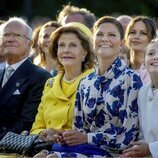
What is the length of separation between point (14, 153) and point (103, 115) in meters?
0.80

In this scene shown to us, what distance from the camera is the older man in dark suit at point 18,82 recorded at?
7668mm

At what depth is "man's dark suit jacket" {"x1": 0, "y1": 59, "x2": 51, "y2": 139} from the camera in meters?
7.64

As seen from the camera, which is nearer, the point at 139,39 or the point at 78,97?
the point at 78,97

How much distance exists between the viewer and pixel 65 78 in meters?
7.39

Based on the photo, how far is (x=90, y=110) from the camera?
22.4ft

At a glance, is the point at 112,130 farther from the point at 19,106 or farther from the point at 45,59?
the point at 45,59

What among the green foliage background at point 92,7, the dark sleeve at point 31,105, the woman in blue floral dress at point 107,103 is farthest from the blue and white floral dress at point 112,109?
the green foliage background at point 92,7

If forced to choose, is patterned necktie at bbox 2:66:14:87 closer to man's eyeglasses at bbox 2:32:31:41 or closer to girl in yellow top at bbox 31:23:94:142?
man's eyeglasses at bbox 2:32:31:41

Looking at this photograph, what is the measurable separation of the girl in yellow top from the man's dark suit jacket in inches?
8.4

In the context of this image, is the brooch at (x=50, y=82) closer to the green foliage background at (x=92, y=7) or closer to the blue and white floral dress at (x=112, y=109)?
the blue and white floral dress at (x=112, y=109)

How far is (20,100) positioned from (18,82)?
0.18m

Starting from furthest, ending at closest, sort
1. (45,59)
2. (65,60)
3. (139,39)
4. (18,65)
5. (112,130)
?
(45,59) → (139,39) → (18,65) → (65,60) → (112,130)

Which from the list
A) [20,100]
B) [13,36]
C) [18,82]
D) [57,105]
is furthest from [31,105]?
[13,36]

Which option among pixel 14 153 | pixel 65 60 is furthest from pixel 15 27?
pixel 14 153
